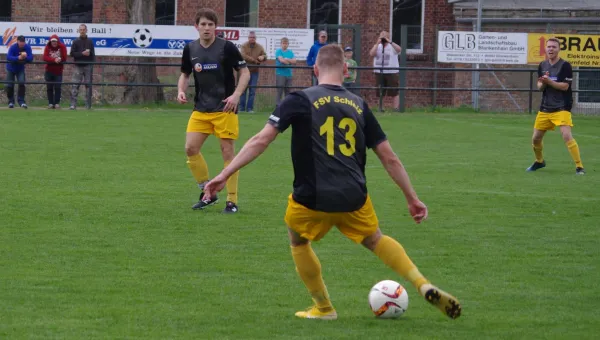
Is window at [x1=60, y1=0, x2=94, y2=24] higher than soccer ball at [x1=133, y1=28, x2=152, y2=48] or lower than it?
higher

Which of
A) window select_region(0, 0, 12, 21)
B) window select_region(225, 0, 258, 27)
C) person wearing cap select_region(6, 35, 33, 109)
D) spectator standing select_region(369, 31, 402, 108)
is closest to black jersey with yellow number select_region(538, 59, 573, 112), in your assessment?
spectator standing select_region(369, 31, 402, 108)

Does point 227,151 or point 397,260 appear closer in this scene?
point 397,260

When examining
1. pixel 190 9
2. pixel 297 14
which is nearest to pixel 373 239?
pixel 297 14

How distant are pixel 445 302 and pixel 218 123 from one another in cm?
542

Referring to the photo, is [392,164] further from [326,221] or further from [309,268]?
[309,268]

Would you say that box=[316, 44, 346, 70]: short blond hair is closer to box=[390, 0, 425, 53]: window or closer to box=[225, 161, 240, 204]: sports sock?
box=[225, 161, 240, 204]: sports sock

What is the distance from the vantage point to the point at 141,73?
29.1m

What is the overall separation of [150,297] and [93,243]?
2.13m

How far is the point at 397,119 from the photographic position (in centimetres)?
2527

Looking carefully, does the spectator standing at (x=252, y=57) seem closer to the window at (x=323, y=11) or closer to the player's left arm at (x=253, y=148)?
the window at (x=323, y=11)

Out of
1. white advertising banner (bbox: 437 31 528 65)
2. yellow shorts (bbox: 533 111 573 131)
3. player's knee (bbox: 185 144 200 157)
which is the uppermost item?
white advertising banner (bbox: 437 31 528 65)

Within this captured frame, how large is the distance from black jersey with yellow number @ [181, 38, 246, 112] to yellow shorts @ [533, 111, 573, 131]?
6.38m

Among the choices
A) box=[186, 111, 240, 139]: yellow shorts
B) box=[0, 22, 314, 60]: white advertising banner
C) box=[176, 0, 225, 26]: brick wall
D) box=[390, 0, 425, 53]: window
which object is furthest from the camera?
box=[390, 0, 425, 53]: window

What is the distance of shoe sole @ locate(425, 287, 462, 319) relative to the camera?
225 inches
